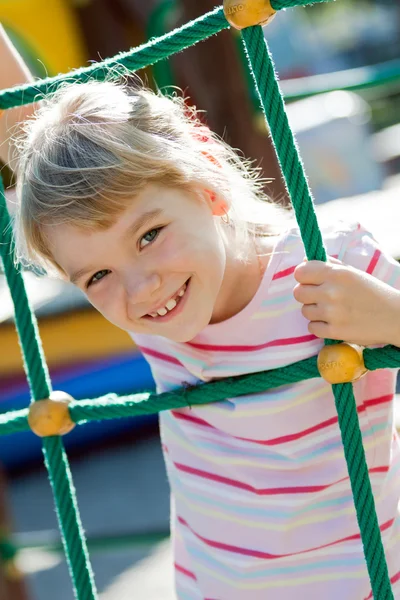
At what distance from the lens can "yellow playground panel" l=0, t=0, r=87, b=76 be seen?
10.6 feet

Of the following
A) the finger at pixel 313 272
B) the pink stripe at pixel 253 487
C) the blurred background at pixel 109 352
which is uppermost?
the blurred background at pixel 109 352

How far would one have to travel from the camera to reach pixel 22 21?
3268 millimetres

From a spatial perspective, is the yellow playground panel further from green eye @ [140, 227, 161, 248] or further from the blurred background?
green eye @ [140, 227, 161, 248]

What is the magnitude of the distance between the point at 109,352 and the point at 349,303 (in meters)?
1.85

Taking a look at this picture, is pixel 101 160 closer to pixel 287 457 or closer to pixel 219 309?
pixel 219 309

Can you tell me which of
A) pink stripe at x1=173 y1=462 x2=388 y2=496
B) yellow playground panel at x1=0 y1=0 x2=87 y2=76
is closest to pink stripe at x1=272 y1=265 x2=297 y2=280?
pink stripe at x1=173 y1=462 x2=388 y2=496

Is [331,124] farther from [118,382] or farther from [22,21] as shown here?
[118,382]

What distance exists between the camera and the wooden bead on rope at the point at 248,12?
823 millimetres

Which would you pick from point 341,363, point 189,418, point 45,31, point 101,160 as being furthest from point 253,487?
point 45,31

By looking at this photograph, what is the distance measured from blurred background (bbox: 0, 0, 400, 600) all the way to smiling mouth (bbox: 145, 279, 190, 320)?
73 centimetres

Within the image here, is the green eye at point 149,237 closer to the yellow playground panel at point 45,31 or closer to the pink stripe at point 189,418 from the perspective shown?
the pink stripe at point 189,418

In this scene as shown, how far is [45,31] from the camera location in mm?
3262

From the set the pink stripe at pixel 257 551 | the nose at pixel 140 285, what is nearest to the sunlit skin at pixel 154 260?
the nose at pixel 140 285

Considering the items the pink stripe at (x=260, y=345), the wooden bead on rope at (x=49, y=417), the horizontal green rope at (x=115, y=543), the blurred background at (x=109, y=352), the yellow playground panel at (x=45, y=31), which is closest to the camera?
the pink stripe at (x=260, y=345)
